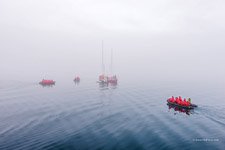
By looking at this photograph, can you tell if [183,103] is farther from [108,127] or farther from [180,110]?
[108,127]

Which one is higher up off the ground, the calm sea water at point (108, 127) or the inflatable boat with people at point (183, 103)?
the inflatable boat with people at point (183, 103)

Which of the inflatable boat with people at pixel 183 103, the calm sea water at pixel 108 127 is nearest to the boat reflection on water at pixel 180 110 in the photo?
the calm sea water at pixel 108 127

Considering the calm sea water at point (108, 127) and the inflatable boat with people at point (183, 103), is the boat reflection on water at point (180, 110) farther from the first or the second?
the inflatable boat with people at point (183, 103)

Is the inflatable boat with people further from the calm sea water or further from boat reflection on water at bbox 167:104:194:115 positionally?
the calm sea water

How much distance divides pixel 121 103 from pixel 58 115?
24.3 m

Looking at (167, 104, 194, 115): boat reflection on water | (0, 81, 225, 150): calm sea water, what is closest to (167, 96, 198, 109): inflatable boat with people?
(167, 104, 194, 115): boat reflection on water

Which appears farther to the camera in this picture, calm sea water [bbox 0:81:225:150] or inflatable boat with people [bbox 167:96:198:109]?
inflatable boat with people [bbox 167:96:198:109]

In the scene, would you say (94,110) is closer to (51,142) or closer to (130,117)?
(130,117)

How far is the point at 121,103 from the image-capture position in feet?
236

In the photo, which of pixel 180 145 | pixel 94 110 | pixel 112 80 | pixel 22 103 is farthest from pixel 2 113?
pixel 112 80

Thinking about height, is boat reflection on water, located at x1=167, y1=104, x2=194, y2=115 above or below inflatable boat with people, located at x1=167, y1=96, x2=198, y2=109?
below

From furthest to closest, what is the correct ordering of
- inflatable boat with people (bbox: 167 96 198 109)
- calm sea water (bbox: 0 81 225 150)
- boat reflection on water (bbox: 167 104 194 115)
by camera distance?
inflatable boat with people (bbox: 167 96 198 109) → boat reflection on water (bbox: 167 104 194 115) → calm sea water (bbox: 0 81 225 150)

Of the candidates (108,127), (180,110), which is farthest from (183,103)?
(108,127)

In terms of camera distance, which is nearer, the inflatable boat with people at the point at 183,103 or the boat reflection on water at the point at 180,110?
the boat reflection on water at the point at 180,110
